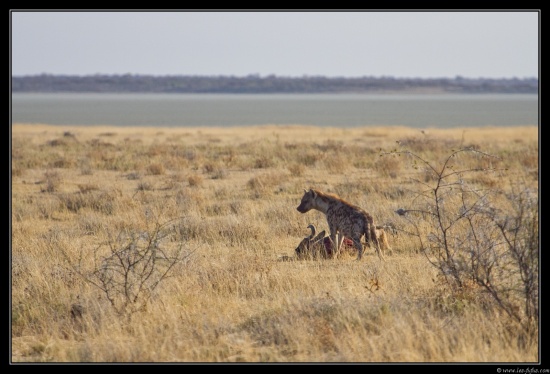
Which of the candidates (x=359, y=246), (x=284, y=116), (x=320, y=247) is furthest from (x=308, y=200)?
(x=284, y=116)

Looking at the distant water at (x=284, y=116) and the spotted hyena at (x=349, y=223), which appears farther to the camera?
the distant water at (x=284, y=116)

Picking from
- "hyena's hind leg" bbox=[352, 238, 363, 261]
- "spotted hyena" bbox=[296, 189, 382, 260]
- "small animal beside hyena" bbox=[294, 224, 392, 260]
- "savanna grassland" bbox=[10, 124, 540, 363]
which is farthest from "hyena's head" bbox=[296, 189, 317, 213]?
"hyena's hind leg" bbox=[352, 238, 363, 261]

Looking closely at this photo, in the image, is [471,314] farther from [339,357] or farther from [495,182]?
[495,182]

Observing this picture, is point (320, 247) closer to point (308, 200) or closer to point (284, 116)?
point (308, 200)

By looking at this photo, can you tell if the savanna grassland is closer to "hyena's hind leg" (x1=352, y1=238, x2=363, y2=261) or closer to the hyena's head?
"hyena's hind leg" (x1=352, y1=238, x2=363, y2=261)

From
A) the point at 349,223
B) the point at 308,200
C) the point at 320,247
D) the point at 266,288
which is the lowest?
the point at 266,288

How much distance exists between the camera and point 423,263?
10.5m

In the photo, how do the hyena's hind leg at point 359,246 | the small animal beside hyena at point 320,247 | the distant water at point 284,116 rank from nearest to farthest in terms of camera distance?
the hyena's hind leg at point 359,246, the small animal beside hyena at point 320,247, the distant water at point 284,116

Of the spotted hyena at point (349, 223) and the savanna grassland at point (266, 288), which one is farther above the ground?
the spotted hyena at point (349, 223)

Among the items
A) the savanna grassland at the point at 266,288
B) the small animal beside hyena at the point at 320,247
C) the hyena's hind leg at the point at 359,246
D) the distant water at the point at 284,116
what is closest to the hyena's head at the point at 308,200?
the small animal beside hyena at the point at 320,247

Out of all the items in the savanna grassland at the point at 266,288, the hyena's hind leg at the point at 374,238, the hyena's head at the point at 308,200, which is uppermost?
the hyena's head at the point at 308,200

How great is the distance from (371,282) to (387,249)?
251 centimetres

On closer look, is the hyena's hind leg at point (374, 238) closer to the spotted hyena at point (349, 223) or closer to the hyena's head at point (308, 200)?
the spotted hyena at point (349, 223)

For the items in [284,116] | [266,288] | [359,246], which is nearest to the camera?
[266,288]
